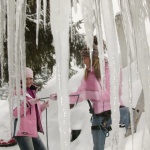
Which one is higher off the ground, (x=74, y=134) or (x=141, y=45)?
(x=141, y=45)

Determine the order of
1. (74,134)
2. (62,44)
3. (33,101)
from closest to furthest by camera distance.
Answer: (62,44)
(33,101)
(74,134)

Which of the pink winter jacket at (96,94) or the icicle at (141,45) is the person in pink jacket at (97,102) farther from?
the icicle at (141,45)

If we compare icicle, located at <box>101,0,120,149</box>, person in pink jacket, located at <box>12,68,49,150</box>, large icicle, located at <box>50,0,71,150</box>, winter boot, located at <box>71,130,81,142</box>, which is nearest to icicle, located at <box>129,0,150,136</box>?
icicle, located at <box>101,0,120,149</box>

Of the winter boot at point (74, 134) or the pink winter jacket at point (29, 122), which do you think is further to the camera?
the winter boot at point (74, 134)

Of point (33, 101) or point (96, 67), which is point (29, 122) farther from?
point (96, 67)

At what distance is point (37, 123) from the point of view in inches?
155

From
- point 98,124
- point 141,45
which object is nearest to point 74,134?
point 98,124

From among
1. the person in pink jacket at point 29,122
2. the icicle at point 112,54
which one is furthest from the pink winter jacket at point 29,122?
the icicle at point 112,54

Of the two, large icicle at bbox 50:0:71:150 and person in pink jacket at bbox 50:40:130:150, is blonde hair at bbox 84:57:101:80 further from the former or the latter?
large icicle at bbox 50:0:71:150

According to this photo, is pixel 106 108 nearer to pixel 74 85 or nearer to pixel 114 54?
pixel 114 54

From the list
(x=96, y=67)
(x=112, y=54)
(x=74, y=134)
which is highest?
(x=96, y=67)

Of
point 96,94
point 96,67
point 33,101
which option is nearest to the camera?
point 96,67

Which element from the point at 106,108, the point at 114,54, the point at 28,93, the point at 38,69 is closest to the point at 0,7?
the point at 114,54

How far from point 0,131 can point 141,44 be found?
676cm
